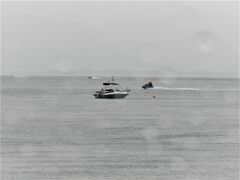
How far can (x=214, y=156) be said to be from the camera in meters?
64.6

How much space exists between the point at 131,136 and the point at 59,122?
25729 millimetres

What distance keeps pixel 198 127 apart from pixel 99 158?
39.3 metres

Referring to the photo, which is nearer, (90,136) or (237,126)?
(90,136)

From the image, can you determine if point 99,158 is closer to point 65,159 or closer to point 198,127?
point 65,159

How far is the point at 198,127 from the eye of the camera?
97438mm

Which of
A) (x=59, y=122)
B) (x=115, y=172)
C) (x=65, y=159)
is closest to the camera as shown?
(x=115, y=172)

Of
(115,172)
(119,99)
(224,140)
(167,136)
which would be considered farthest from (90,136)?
(119,99)

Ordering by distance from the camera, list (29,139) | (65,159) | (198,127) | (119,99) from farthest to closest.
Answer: (119,99), (198,127), (29,139), (65,159)

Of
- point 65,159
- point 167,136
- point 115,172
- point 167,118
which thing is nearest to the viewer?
point 115,172

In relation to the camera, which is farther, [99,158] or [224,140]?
[224,140]

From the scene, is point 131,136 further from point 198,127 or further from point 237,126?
point 237,126

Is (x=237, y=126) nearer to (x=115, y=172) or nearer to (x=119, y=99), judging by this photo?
(x=115, y=172)

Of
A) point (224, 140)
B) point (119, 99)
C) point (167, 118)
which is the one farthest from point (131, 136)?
point (119, 99)

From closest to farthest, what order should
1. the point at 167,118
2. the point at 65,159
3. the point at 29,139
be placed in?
the point at 65,159
the point at 29,139
the point at 167,118
